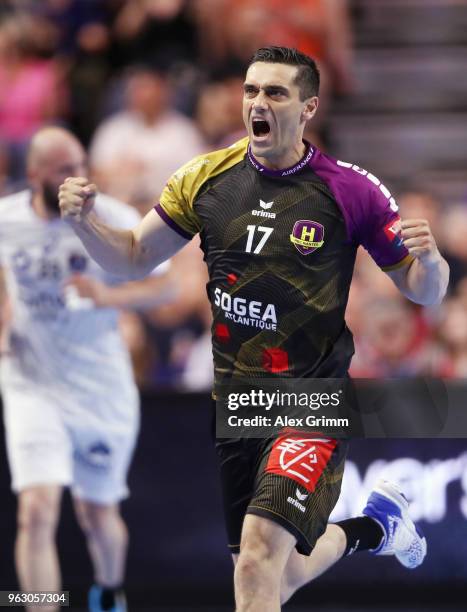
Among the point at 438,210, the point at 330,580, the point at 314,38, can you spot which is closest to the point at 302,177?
the point at 330,580

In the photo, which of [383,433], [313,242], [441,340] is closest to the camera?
[313,242]

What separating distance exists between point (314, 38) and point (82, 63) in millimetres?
2076

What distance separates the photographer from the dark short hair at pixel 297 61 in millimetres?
5250

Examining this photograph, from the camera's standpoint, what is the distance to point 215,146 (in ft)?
33.9

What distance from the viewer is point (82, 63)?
36.6 ft

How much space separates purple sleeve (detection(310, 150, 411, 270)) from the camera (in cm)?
525

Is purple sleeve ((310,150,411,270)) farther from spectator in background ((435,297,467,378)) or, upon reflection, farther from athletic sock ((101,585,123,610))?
spectator in background ((435,297,467,378))

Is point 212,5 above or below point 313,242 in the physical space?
above

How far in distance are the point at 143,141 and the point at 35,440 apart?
413cm

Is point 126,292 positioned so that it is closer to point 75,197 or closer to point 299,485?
point 75,197

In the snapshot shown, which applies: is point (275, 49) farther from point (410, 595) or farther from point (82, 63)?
point (82, 63)


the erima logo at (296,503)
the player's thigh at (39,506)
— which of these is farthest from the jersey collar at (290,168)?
the player's thigh at (39,506)

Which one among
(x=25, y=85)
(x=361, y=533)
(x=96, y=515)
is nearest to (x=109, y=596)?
(x=96, y=515)

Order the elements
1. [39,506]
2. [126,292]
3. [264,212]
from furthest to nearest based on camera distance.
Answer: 1. [126,292]
2. [39,506]
3. [264,212]
